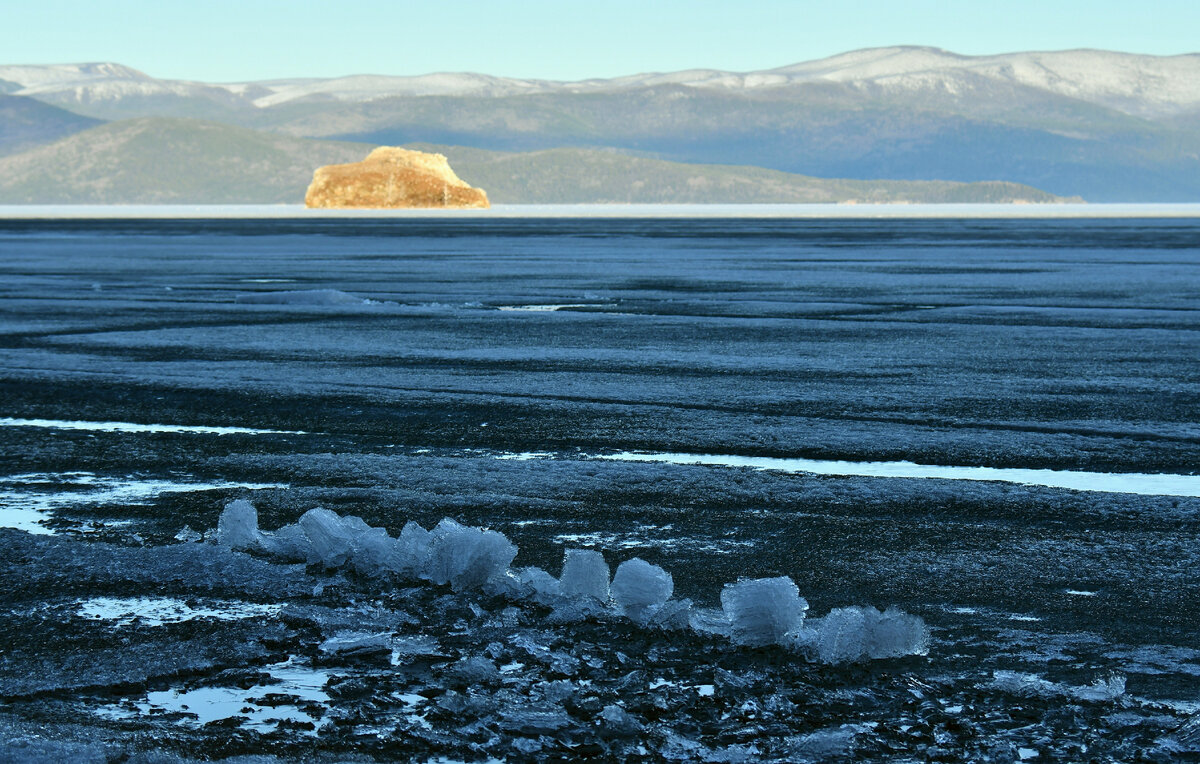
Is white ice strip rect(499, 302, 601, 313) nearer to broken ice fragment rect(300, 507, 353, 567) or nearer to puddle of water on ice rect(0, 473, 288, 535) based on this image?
puddle of water on ice rect(0, 473, 288, 535)

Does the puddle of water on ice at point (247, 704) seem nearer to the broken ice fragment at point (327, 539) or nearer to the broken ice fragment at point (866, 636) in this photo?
the broken ice fragment at point (327, 539)

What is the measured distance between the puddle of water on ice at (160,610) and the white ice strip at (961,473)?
2.36 m

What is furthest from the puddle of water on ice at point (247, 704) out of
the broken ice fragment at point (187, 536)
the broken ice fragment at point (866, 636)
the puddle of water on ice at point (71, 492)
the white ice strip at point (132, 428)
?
the white ice strip at point (132, 428)

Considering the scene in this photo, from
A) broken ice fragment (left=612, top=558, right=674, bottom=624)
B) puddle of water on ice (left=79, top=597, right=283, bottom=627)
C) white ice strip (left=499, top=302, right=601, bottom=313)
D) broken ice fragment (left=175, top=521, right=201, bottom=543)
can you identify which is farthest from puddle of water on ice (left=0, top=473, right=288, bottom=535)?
white ice strip (left=499, top=302, right=601, bottom=313)

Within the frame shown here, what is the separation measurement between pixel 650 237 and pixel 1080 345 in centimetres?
3126

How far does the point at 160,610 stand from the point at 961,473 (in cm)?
311

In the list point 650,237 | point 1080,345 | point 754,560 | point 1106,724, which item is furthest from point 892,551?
point 650,237

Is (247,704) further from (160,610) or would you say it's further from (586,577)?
(586,577)

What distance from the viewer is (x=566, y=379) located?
28.3 ft

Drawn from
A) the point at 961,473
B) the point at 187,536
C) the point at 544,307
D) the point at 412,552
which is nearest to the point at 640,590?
the point at 412,552

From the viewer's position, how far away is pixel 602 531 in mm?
4699

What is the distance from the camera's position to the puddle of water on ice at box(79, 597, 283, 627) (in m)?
3.71

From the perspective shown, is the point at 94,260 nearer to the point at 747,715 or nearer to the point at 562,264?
the point at 562,264

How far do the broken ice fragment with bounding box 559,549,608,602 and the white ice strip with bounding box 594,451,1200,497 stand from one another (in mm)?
2059
